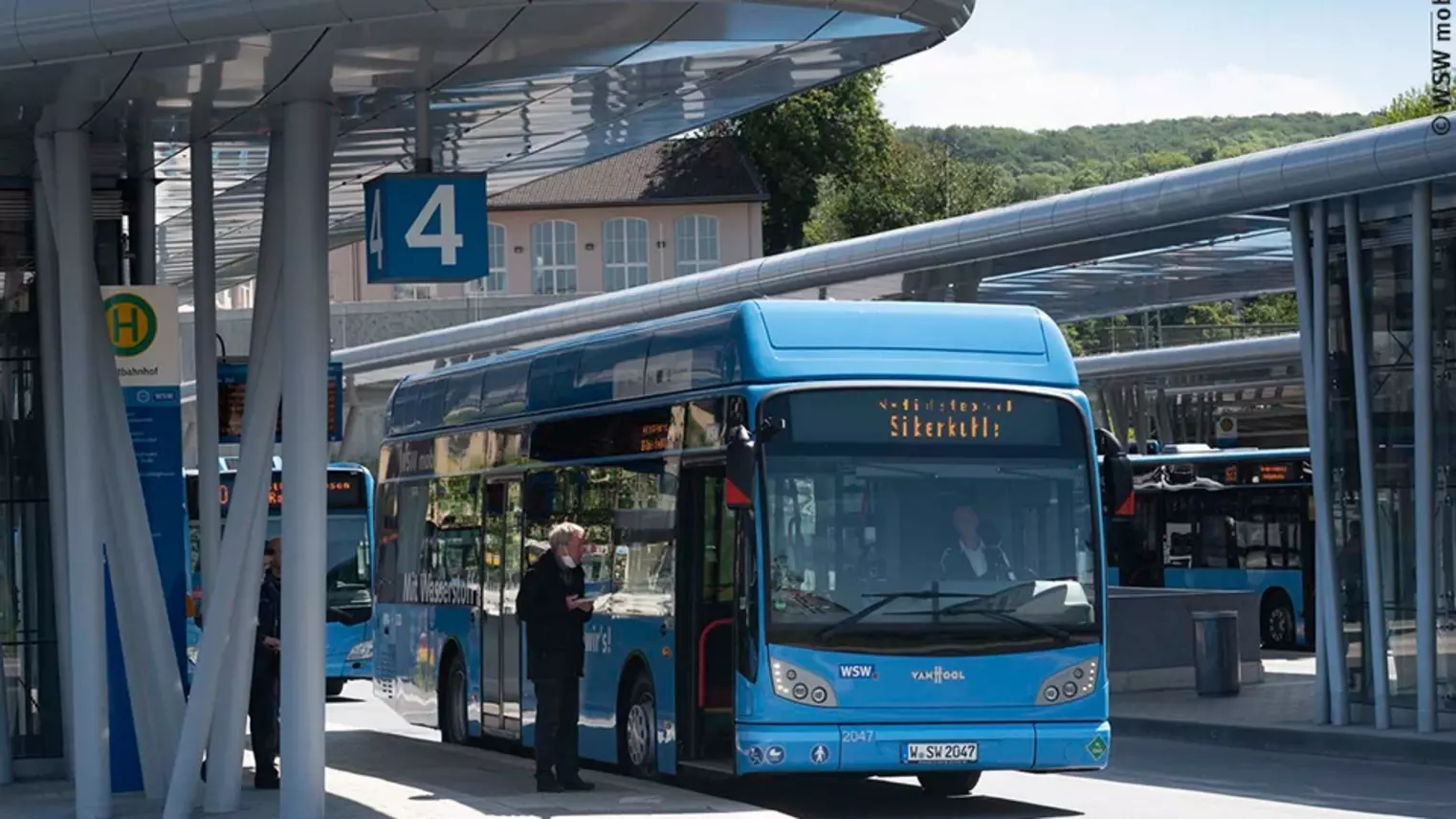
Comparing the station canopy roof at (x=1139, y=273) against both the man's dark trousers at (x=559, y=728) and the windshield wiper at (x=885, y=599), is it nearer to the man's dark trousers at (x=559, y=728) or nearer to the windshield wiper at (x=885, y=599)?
the windshield wiper at (x=885, y=599)

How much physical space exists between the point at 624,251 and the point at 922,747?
85148 mm

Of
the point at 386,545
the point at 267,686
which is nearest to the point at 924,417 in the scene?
the point at 267,686

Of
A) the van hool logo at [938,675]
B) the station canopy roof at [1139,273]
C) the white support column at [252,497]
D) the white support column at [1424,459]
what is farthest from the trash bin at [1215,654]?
the white support column at [252,497]

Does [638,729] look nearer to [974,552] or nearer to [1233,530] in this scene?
[974,552]

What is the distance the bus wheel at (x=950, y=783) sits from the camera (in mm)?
15977

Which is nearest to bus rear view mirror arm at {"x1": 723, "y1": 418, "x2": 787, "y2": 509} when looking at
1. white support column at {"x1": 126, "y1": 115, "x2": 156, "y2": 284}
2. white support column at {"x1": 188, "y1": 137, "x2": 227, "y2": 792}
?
white support column at {"x1": 188, "y1": 137, "x2": 227, "y2": 792}

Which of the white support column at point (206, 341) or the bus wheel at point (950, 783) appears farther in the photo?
the bus wheel at point (950, 783)

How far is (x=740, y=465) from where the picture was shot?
13.4m

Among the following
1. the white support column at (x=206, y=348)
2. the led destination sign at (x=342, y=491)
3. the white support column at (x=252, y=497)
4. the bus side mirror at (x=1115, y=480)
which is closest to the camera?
the white support column at (x=252, y=497)

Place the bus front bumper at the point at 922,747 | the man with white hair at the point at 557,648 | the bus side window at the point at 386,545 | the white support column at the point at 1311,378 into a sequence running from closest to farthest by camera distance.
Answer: the bus front bumper at the point at 922,747, the man with white hair at the point at 557,648, the white support column at the point at 1311,378, the bus side window at the point at 386,545

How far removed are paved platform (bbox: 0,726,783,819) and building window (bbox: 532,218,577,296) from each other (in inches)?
3160

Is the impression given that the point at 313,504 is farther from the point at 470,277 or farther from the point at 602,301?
the point at 602,301

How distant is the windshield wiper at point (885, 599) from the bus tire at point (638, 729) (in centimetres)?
202

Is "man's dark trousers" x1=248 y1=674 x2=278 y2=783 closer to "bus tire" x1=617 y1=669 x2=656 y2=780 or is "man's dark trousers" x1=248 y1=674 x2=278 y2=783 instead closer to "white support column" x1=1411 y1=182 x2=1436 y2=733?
"bus tire" x1=617 y1=669 x2=656 y2=780
